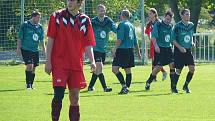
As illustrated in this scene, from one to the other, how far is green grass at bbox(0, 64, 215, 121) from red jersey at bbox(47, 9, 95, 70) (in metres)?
1.78

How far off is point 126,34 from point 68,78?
726cm

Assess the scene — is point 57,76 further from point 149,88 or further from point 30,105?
point 149,88

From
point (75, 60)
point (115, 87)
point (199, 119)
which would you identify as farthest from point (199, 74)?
point (75, 60)

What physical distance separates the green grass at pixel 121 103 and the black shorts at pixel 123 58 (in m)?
0.71

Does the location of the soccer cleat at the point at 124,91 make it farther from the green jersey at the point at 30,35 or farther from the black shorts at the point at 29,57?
the green jersey at the point at 30,35

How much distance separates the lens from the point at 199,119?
1186 centimetres

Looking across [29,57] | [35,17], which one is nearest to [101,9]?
[35,17]

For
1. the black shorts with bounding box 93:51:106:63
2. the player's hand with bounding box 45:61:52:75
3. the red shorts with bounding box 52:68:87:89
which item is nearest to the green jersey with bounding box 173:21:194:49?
the black shorts with bounding box 93:51:106:63

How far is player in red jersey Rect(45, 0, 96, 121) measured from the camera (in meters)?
10.2

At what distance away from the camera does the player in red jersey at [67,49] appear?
10.2m

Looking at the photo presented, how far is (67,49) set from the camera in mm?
10312

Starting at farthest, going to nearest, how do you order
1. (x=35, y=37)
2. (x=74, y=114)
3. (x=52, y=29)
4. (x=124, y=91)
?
(x=35, y=37)
(x=124, y=91)
(x=74, y=114)
(x=52, y=29)

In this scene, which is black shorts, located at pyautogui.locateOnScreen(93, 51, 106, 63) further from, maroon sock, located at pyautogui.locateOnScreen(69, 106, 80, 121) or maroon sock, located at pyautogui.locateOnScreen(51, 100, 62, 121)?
maroon sock, located at pyautogui.locateOnScreen(51, 100, 62, 121)

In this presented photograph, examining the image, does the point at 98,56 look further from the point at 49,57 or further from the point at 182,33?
the point at 49,57
